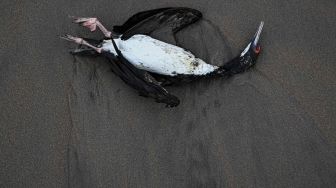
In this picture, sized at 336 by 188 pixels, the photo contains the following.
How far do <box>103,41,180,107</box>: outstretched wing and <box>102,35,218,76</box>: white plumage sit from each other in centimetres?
8

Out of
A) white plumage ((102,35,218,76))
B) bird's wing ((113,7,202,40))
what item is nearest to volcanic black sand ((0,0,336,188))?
bird's wing ((113,7,202,40))

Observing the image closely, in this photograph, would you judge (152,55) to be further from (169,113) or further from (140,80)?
(169,113)

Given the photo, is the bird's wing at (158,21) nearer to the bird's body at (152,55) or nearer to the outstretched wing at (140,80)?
the bird's body at (152,55)

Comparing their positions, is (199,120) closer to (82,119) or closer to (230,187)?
(230,187)

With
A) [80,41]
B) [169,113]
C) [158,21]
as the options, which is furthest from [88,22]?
[169,113]

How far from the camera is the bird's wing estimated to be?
3.78 meters

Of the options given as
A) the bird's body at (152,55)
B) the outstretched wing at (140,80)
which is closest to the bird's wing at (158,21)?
the bird's body at (152,55)

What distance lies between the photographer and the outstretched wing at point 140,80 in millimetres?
3607

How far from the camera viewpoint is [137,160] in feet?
12.3

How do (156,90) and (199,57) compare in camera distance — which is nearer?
(156,90)

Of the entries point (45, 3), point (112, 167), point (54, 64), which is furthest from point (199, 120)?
point (45, 3)

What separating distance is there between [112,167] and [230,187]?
0.99m

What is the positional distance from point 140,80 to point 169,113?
46 cm

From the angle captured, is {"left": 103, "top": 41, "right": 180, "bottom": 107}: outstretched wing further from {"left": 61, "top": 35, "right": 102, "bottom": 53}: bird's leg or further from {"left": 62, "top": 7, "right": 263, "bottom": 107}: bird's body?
{"left": 61, "top": 35, "right": 102, "bottom": 53}: bird's leg
